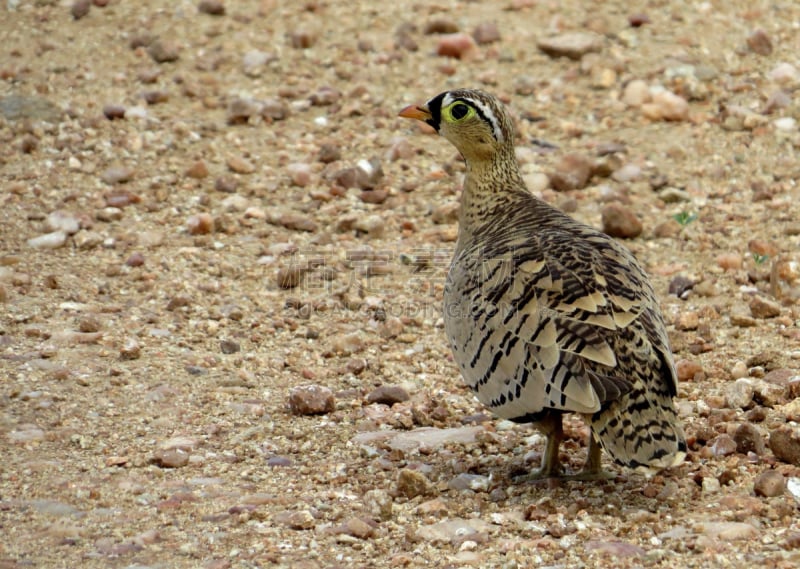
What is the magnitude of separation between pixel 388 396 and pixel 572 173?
3.19 m

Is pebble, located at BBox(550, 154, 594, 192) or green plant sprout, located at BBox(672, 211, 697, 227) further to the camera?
pebble, located at BBox(550, 154, 594, 192)

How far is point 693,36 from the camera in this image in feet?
35.6

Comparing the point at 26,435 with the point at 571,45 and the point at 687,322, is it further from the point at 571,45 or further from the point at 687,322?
the point at 571,45

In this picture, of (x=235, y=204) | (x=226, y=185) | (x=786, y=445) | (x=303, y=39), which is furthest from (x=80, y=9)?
(x=786, y=445)

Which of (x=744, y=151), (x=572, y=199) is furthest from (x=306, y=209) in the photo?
(x=744, y=151)

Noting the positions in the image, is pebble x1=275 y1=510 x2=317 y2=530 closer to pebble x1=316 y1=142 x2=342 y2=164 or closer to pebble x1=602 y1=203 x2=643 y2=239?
pebble x1=602 y1=203 x2=643 y2=239

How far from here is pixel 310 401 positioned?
20.9ft

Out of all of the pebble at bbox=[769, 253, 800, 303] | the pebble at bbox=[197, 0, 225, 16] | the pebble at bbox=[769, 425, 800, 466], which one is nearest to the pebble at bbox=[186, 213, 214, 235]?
the pebble at bbox=[197, 0, 225, 16]

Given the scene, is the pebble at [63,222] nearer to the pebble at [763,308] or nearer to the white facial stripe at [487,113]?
the white facial stripe at [487,113]

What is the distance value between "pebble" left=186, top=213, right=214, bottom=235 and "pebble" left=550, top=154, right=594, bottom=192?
2.59 metres

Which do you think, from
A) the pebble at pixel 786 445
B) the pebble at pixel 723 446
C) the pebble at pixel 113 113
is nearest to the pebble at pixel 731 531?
the pebble at pixel 786 445

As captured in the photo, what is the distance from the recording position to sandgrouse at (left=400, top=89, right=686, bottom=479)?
4984 millimetres

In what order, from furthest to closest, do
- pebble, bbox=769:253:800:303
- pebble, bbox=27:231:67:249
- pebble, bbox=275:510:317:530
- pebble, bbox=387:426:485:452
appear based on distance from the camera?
pebble, bbox=27:231:67:249 → pebble, bbox=769:253:800:303 → pebble, bbox=387:426:485:452 → pebble, bbox=275:510:317:530

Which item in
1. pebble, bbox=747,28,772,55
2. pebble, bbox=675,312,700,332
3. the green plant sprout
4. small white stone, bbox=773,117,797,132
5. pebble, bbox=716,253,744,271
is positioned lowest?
pebble, bbox=675,312,700,332
